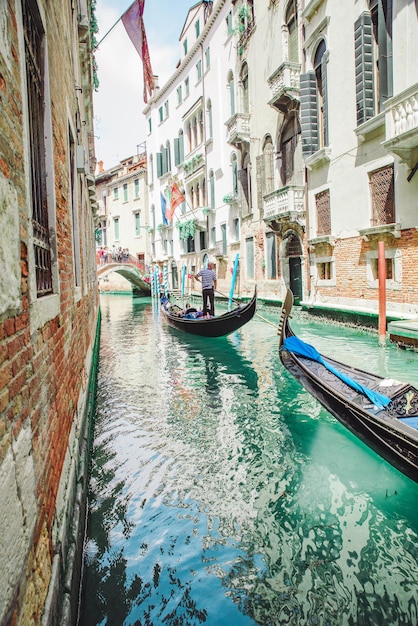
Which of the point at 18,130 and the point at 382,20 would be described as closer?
the point at 18,130

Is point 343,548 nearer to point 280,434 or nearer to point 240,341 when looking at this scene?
point 280,434

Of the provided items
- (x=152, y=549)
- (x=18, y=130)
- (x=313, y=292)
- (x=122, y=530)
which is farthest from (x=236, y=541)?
(x=313, y=292)

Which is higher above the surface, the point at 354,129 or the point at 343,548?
the point at 354,129

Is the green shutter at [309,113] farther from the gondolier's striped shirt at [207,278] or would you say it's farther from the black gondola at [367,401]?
the black gondola at [367,401]

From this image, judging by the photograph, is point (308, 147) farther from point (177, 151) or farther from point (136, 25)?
point (177, 151)

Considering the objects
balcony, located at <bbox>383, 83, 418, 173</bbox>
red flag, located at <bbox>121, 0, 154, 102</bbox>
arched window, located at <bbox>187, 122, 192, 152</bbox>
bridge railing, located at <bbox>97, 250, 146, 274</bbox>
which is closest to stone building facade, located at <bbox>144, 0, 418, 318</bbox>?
balcony, located at <bbox>383, 83, 418, 173</bbox>

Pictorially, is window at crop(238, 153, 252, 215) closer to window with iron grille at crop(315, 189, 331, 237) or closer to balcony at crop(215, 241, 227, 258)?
balcony at crop(215, 241, 227, 258)

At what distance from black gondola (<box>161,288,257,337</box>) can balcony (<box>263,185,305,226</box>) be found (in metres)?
3.96

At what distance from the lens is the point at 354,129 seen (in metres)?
8.27

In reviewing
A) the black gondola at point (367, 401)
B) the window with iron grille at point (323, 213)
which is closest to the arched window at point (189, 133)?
the window with iron grille at point (323, 213)

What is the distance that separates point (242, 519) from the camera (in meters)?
2.47

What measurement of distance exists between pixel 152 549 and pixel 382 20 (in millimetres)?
8227

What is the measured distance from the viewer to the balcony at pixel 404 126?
6359 millimetres

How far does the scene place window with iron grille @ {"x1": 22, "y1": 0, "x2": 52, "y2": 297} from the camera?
6.50 feet
